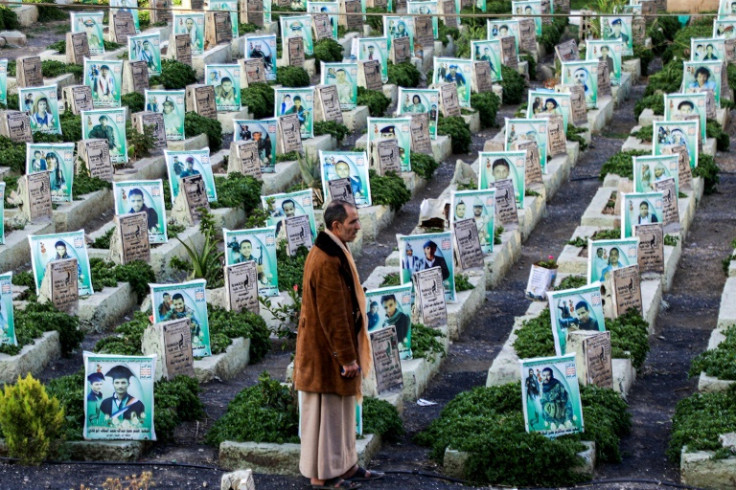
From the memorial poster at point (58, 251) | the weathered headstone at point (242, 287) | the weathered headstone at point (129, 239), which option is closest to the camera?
the weathered headstone at point (242, 287)

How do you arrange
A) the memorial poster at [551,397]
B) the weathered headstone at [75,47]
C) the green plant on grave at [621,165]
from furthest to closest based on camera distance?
the weathered headstone at [75,47], the green plant on grave at [621,165], the memorial poster at [551,397]

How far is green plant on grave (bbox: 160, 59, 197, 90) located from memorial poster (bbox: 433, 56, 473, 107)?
321 centimetres

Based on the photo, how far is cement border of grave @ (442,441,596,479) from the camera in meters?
9.46

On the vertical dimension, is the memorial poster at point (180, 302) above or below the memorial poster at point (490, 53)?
below

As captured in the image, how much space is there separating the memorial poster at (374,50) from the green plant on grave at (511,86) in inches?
59.3

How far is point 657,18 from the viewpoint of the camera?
24.3 meters

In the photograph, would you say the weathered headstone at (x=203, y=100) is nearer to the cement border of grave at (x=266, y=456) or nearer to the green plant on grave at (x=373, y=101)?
the green plant on grave at (x=373, y=101)

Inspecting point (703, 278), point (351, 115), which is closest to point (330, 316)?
point (703, 278)

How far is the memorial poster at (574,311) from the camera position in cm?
1108

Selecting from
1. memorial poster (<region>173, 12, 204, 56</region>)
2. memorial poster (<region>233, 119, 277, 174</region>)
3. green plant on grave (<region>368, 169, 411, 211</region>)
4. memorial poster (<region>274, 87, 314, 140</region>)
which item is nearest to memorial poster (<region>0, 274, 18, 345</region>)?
green plant on grave (<region>368, 169, 411, 211</region>)

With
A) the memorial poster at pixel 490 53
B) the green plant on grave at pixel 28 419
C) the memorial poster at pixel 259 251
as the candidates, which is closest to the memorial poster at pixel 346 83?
the memorial poster at pixel 490 53

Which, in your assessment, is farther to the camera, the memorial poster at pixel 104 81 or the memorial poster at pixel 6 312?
the memorial poster at pixel 104 81

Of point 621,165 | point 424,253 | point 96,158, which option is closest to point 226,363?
point 424,253

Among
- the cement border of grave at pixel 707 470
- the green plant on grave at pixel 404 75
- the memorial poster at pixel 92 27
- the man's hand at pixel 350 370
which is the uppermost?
the memorial poster at pixel 92 27
